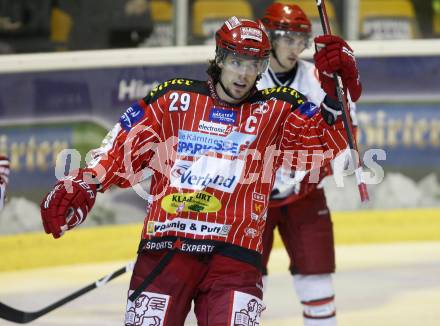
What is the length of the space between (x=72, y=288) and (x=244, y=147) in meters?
3.42

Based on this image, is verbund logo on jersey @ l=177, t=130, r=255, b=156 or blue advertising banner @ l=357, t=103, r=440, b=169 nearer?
verbund logo on jersey @ l=177, t=130, r=255, b=156

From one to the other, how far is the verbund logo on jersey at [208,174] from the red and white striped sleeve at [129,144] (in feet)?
0.46

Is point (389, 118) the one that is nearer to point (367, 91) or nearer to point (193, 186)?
point (367, 91)

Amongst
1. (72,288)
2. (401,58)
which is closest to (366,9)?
(401,58)

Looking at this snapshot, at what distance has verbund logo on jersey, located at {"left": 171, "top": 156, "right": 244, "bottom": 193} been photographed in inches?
185

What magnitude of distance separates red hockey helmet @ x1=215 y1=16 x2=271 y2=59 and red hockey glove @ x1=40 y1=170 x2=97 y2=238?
673mm

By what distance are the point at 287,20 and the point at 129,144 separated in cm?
183

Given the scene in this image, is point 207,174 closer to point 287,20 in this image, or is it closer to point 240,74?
Answer: point 240,74

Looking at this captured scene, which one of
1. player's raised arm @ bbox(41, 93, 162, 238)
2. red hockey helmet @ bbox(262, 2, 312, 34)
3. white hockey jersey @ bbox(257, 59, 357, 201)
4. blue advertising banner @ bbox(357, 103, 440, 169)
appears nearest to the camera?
player's raised arm @ bbox(41, 93, 162, 238)

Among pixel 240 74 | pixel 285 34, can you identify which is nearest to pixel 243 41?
pixel 240 74

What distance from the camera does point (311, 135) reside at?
483 centimetres

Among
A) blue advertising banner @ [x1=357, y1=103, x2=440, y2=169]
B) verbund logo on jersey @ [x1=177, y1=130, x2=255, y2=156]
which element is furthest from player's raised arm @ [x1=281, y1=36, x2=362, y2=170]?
blue advertising banner @ [x1=357, y1=103, x2=440, y2=169]

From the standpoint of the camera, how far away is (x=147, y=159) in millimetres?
4836

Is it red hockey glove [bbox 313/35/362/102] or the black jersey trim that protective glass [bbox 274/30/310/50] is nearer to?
red hockey glove [bbox 313/35/362/102]
